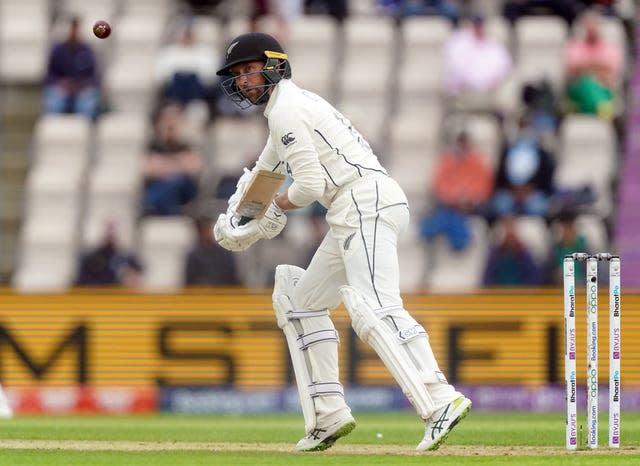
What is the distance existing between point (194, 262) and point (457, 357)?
266 cm

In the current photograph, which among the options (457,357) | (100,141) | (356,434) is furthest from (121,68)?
(356,434)

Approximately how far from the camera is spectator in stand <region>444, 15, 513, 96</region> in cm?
1653

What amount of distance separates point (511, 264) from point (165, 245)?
A: 3.24 m

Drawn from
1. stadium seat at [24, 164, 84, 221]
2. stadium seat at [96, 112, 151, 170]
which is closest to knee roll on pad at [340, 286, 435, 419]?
stadium seat at [24, 164, 84, 221]

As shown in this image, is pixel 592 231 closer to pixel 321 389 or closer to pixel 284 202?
pixel 321 389

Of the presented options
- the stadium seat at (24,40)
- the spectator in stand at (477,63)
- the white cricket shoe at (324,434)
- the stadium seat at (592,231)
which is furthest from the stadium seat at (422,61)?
the white cricket shoe at (324,434)

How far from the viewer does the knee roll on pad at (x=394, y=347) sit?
7645 mm

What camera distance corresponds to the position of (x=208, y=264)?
1474 cm

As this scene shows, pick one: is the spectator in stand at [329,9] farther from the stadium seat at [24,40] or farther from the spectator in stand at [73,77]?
the stadium seat at [24,40]

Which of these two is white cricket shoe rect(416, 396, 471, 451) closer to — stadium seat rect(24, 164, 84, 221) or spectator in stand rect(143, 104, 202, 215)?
spectator in stand rect(143, 104, 202, 215)

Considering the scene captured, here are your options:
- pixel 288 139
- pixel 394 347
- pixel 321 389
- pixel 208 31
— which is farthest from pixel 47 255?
pixel 394 347

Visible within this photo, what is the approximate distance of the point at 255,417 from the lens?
12508 millimetres

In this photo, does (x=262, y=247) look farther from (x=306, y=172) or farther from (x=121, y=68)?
(x=306, y=172)

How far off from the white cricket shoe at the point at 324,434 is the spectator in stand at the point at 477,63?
887 cm
